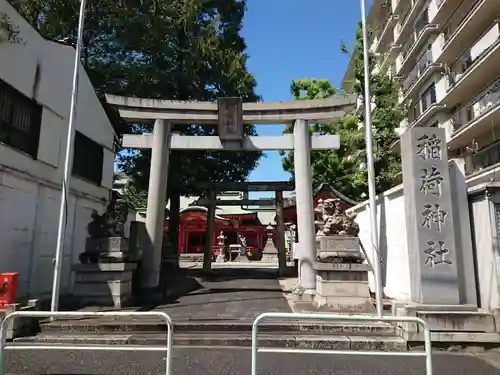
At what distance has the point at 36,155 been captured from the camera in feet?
33.4

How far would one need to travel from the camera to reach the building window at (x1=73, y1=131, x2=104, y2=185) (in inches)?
493

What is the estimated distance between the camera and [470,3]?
2106 cm

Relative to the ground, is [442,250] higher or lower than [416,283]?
higher

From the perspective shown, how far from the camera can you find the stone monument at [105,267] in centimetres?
919

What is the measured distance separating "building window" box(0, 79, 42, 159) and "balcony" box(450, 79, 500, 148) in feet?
60.5

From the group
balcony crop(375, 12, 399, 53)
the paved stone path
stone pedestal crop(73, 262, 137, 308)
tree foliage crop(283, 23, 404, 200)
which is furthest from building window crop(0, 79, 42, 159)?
balcony crop(375, 12, 399, 53)

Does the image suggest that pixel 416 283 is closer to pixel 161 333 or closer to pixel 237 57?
pixel 161 333

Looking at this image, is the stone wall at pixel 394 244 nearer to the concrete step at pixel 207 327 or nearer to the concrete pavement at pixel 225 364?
the concrete step at pixel 207 327

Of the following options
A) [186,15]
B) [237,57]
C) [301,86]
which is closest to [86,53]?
[186,15]

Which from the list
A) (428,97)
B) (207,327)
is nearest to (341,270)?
(207,327)

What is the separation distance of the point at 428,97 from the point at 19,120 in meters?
23.7

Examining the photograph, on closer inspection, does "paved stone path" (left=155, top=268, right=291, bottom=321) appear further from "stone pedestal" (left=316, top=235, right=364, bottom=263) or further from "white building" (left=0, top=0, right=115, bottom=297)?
"white building" (left=0, top=0, right=115, bottom=297)

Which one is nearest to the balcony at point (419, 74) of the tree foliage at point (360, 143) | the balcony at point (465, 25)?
the balcony at point (465, 25)

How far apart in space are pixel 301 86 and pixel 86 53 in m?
13.1
